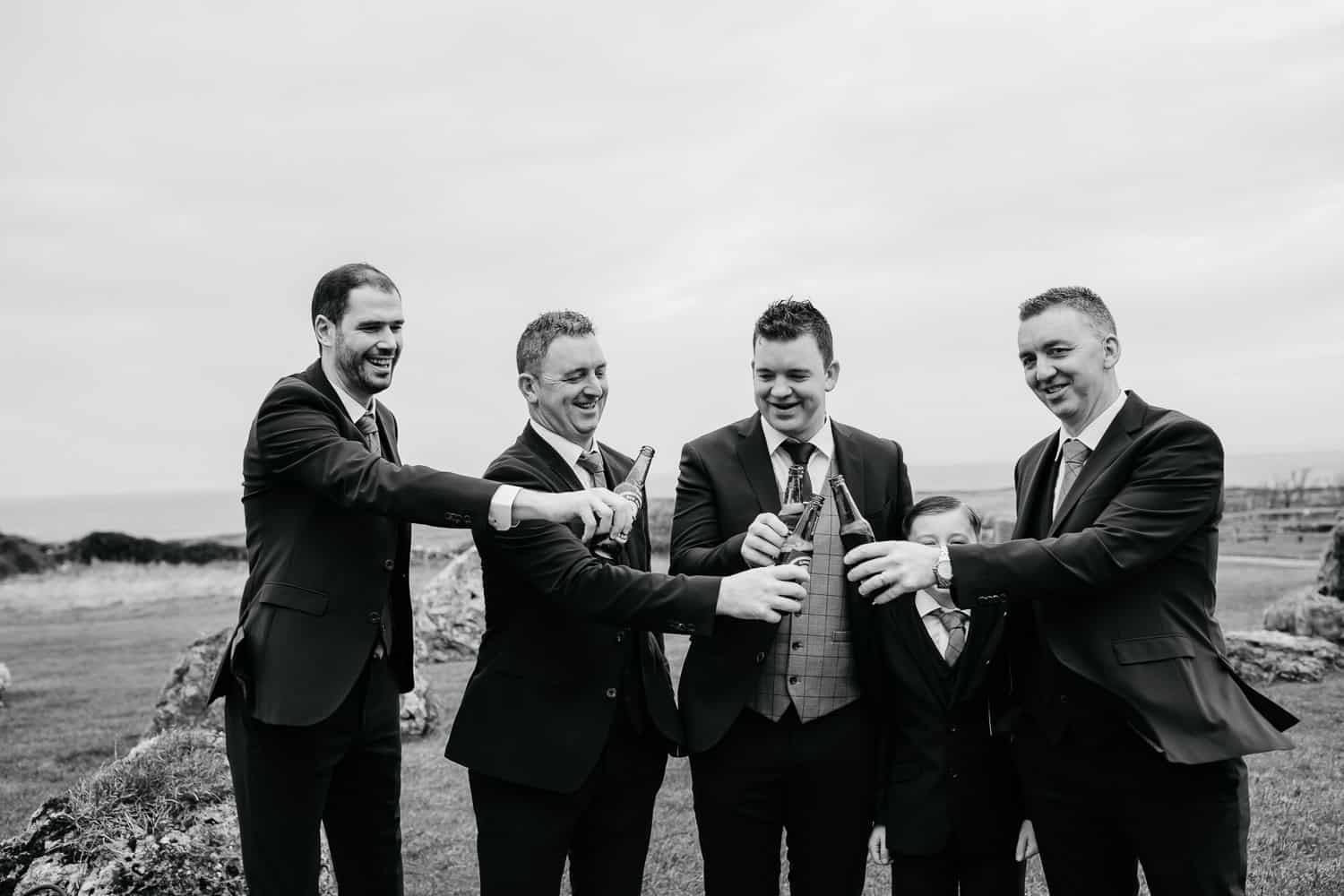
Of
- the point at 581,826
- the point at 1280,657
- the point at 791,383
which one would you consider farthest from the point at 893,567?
the point at 1280,657

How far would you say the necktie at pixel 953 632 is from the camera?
487 cm

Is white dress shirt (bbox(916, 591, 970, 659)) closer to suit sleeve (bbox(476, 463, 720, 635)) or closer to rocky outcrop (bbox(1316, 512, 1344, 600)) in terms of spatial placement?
suit sleeve (bbox(476, 463, 720, 635))

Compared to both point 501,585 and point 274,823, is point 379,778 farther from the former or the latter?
point 501,585

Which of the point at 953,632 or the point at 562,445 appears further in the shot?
the point at 953,632

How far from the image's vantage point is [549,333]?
4797mm

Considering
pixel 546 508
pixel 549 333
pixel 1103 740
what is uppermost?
pixel 549 333

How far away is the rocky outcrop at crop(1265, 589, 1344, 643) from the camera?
14270 millimetres

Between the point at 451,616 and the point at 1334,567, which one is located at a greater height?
the point at 1334,567

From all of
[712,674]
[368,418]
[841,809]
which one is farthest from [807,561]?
[368,418]

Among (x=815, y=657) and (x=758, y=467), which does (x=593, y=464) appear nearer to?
(x=758, y=467)

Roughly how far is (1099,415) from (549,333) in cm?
253

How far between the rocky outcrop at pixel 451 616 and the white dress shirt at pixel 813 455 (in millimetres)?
12407

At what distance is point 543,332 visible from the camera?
15.8ft

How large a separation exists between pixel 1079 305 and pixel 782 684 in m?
2.18
